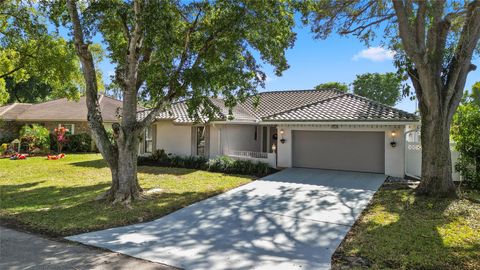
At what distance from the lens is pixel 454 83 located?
9984 millimetres

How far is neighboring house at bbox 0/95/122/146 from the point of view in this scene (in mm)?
25391

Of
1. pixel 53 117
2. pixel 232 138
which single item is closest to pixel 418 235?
pixel 232 138

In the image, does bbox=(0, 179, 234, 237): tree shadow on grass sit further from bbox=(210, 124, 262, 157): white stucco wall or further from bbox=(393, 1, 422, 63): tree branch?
bbox=(393, 1, 422, 63): tree branch

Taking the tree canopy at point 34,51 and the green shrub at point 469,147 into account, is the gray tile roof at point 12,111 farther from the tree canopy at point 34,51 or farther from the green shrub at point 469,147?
the green shrub at point 469,147

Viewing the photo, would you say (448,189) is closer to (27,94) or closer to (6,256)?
(6,256)

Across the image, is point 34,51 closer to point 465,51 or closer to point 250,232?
point 250,232

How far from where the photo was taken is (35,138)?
23.0 metres

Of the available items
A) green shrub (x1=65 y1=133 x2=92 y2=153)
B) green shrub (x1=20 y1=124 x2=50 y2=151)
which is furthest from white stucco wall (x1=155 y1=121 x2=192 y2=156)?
green shrub (x1=20 y1=124 x2=50 y2=151)

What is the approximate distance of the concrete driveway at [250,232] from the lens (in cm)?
571

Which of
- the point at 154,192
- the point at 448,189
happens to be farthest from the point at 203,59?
the point at 448,189

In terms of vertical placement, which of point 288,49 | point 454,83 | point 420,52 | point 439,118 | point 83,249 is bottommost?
point 83,249

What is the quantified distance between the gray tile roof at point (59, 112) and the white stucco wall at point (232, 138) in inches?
459

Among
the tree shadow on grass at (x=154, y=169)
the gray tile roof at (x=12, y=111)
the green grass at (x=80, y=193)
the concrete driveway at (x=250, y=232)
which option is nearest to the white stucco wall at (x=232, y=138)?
the tree shadow on grass at (x=154, y=169)

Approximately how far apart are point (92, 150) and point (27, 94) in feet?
79.2
